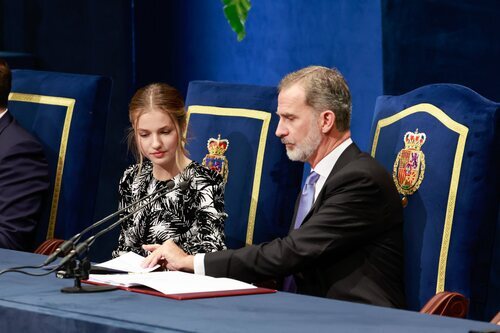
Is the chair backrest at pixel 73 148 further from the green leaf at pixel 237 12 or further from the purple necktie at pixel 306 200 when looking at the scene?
the purple necktie at pixel 306 200

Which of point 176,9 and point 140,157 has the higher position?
point 176,9

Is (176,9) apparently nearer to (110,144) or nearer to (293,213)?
(110,144)

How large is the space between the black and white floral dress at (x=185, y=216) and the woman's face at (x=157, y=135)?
88 mm

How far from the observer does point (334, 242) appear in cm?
262

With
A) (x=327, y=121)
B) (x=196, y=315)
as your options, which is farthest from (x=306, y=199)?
(x=196, y=315)

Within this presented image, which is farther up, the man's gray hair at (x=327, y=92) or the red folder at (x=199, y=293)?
the man's gray hair at (x=327, y=92)

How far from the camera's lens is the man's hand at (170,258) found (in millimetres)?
2691

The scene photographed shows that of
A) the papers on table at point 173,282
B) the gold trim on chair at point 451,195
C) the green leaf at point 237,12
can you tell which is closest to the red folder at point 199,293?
the papers on table at point 173,282

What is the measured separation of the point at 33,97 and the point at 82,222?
49 cm

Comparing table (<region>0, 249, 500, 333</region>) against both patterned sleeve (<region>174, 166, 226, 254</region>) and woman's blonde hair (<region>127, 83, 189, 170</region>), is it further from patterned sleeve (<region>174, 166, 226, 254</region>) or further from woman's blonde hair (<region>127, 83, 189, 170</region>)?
woman's blonde hair (<region>127, 83, 189, 170</region>)

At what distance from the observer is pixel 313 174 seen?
2.85 m

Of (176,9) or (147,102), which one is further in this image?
(176,9)

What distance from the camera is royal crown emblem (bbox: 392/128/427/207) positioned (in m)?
2.79

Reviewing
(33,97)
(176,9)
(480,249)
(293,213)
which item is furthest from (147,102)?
(176,9)
